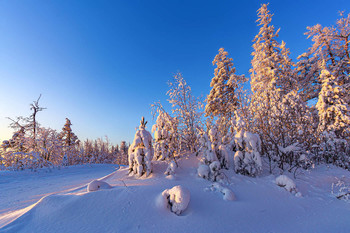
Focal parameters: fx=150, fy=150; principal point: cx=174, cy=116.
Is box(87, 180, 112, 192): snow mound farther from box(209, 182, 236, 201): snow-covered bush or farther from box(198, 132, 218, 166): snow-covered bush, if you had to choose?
box(198, 132, 218, 166): snow-covered bush

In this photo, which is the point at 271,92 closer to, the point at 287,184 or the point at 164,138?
the point at 287,184

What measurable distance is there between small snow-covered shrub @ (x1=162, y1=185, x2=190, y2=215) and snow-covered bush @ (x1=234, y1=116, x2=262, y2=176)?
3.56 m

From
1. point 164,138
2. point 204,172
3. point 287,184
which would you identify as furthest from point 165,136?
point 287,184

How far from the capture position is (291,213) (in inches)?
146

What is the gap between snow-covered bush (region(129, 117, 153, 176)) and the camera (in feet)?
17.1

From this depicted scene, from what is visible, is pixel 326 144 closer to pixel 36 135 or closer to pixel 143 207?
pixel 143 207

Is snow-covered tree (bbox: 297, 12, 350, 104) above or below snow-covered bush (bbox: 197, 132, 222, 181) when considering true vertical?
above

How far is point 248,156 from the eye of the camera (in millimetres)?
5633

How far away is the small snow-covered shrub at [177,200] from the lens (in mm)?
2852

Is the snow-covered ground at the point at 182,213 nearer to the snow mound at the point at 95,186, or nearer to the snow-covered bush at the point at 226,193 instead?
the snow-covered bush at the point at 226,193

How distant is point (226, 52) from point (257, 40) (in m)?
3.77

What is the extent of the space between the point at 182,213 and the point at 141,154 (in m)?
2.79

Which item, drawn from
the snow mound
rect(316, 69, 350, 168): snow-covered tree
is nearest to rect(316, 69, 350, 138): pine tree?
rect(316, 69, 350, 168): snow-covered tree

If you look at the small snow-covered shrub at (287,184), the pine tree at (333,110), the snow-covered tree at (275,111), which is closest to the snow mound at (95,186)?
the small snow-covered shrub at (287,184)
